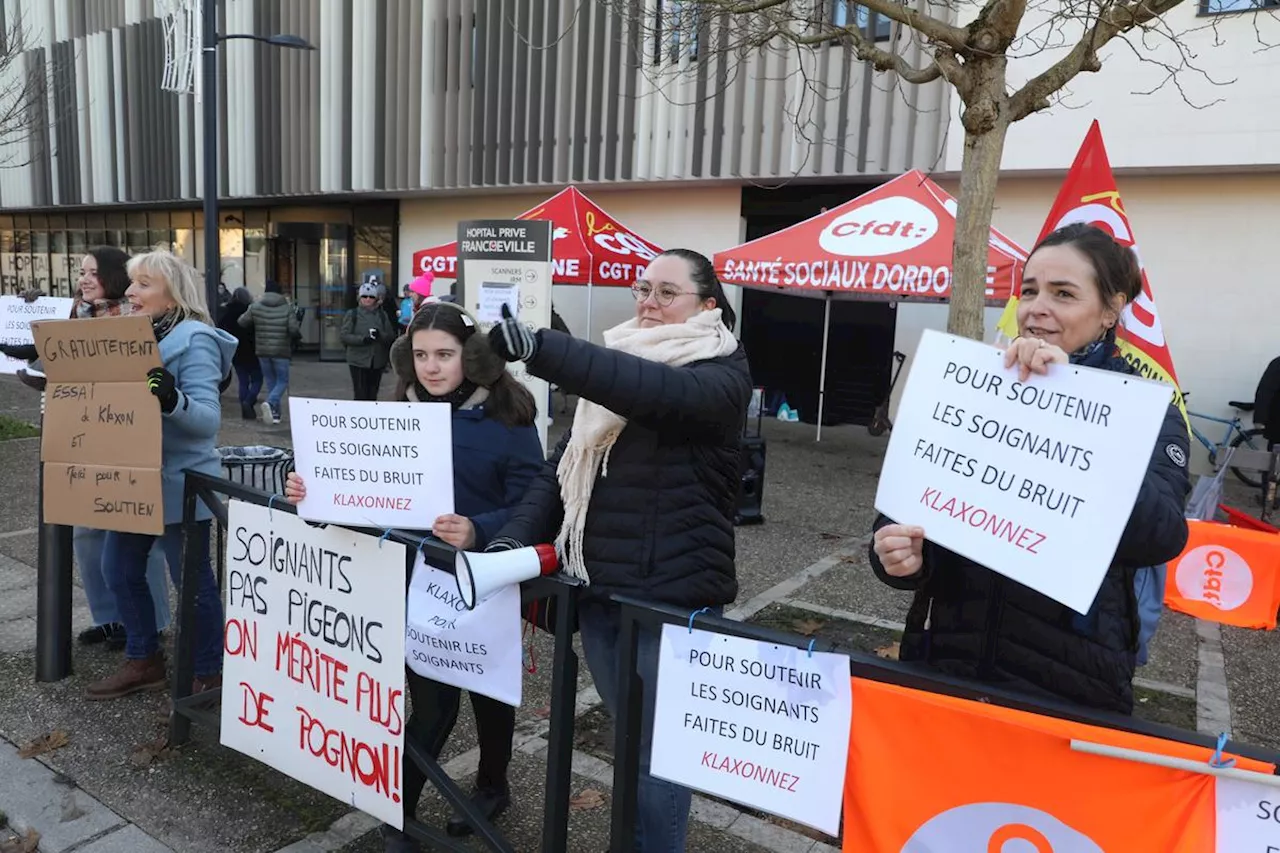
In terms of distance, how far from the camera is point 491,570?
7.73 ft

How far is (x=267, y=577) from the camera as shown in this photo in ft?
10.1

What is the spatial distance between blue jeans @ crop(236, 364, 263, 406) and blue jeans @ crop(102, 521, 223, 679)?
8.39 m

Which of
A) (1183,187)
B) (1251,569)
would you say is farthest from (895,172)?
(1251,569)

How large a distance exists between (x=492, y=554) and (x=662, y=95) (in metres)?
13.1

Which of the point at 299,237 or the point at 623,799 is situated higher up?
the point at 299,237

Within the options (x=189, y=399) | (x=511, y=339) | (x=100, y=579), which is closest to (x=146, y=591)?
(x=100, y=579)

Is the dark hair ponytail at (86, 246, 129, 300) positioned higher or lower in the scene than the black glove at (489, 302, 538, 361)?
higher

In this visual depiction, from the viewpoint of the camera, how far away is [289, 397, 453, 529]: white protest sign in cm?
267

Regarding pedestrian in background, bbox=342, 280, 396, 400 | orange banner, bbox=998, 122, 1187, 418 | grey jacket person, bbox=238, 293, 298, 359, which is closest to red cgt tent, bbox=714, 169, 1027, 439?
orange banner, bbox=998, 122, 1187, 418

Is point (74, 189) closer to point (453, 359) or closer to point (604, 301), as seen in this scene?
point (604, 301)

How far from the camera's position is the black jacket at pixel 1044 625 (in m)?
1.81

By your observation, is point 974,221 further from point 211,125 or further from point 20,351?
point 211,125

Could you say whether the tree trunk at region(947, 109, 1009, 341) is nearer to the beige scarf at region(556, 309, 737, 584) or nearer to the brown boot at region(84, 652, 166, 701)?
the beige scarf at region(556, 309, 737, 584)

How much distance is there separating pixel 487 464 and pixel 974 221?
286 centimetres
